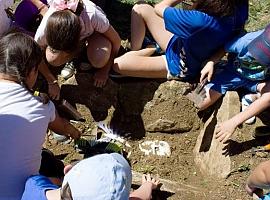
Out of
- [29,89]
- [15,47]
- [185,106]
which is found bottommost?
[185,106]

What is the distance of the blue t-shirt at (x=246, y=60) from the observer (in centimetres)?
338

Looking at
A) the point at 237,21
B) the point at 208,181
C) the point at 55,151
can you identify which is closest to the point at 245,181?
the point at 208,181

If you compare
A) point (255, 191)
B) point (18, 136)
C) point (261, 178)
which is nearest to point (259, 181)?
point (261, 178)

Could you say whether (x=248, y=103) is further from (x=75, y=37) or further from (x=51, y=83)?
(x=51, y=83)

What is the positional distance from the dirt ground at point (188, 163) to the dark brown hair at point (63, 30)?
0.76m

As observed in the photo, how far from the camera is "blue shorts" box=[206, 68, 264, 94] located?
142 inches

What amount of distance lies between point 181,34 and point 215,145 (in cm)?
77

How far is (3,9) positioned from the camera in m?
3.64

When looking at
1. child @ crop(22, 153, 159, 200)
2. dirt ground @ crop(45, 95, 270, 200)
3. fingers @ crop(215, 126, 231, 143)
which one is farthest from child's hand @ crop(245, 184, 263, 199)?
child @ crop(22, 153, 159, 200)

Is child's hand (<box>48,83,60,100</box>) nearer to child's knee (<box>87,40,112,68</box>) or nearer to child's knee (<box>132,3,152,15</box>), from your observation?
child's knee (<box>87,40,112,68</box>)

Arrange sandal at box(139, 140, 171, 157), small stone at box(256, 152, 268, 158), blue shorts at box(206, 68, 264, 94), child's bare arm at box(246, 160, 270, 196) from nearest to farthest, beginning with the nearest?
child's bare arm at box(246, 160, 270, 196)
small stone at box(256, 152, 268, 158)
blue shorts at box(206, 68, 264, 94)
sandal at box(139, 140, 171, 157)

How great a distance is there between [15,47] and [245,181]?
1.60 meters

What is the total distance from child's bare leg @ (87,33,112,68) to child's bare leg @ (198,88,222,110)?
0.74 m

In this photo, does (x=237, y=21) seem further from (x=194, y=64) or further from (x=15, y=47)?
(x=15, y=47)
